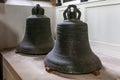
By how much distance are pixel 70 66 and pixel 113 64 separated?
14.2 inches

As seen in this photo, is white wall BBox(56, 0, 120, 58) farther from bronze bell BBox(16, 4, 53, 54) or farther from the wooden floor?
bronze bell BBox(16, 4, 53, 54)

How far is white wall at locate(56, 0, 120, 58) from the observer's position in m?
1.20

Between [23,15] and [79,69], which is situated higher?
[23,15]

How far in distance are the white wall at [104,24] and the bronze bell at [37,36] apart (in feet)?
1.29

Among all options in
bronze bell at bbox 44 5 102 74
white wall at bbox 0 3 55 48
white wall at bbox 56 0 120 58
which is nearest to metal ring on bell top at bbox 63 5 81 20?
bronze bell at bbox 44 5 102 74

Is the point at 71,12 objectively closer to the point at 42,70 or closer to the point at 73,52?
the point at 73,52

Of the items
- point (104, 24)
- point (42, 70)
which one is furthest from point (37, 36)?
point (104, 24)

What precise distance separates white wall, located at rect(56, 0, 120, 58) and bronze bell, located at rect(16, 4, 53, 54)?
1.29 feet

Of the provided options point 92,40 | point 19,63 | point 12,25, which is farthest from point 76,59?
point 12,25

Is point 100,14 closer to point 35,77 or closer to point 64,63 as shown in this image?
point 64,63

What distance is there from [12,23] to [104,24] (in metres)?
1.04

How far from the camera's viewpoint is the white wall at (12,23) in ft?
5.68

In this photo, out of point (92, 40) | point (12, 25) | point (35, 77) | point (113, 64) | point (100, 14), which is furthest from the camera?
point (12, 25)

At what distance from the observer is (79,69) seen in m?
0.90
